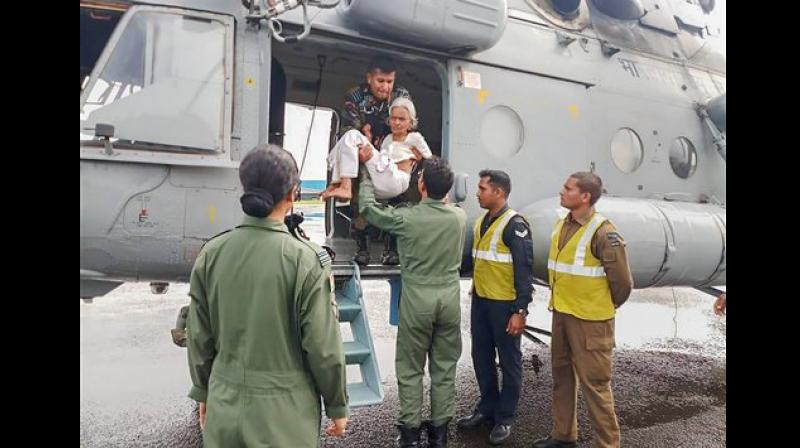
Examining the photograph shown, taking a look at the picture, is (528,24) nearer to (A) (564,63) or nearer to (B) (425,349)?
(A) (564,63)

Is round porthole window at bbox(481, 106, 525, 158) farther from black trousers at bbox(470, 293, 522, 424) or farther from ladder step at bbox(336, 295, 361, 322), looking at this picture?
ladder step at bbox(336, 295, 361, 322)

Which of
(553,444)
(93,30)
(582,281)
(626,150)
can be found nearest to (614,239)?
(582,281)

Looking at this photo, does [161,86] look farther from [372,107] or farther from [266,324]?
[266,324]

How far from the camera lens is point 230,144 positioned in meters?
3.49

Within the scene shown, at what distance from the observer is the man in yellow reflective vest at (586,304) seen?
331 cm

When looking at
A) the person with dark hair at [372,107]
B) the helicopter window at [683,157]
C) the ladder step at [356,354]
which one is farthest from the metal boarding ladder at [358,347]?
the helicopter window at [683,157]

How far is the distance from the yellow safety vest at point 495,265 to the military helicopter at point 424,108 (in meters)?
0.41

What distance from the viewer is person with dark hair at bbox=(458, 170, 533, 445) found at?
3.64 metres

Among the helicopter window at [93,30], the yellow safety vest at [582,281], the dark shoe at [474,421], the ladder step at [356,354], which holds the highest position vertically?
the helicopter window at [93,30]

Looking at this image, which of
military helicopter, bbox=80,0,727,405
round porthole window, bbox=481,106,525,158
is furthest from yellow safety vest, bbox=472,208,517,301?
round porthole window, bbox=481,106,525,158

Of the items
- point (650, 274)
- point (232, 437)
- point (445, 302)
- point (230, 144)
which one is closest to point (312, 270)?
point (232, 437)

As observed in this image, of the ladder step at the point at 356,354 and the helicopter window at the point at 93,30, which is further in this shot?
the helicopter window at the point at 93,30

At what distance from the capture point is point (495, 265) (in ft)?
12.3

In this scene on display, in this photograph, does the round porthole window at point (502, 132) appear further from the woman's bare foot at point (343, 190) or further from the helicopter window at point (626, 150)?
the woman's bare foot at point (343, 190)
